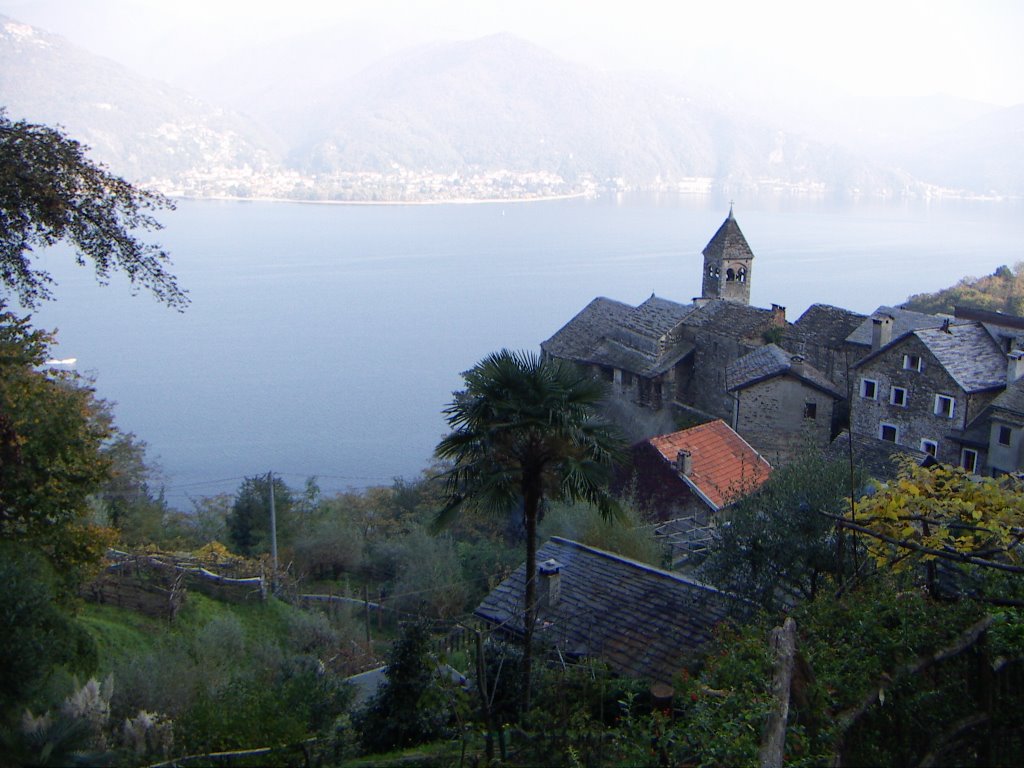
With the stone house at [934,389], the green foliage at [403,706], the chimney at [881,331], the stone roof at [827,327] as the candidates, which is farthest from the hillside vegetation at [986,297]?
the green foliage at [403,706]

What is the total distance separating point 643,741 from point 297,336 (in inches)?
3247

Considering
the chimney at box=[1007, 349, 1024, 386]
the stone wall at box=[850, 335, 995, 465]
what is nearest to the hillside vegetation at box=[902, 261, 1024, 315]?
the stone wall at box=[850, 335, 995, 465]

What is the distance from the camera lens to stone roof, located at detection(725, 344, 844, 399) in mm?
28656

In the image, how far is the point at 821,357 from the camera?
31562 mm

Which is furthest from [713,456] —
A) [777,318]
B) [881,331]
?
[777,318]

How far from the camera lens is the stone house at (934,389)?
25.6m

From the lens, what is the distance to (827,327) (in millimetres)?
32125

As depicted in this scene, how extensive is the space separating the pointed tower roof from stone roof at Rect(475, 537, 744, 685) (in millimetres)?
28317

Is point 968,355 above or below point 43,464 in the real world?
below

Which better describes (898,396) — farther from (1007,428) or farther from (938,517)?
(938,517)

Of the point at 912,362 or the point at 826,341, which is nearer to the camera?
the point at 912,362

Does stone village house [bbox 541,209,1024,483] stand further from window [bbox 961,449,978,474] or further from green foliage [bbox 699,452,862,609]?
green foliage [bbox 699,452,862,609]

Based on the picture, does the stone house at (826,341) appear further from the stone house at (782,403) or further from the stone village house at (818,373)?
the stone house at (782,403)

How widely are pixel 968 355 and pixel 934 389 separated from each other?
4.96 feet
